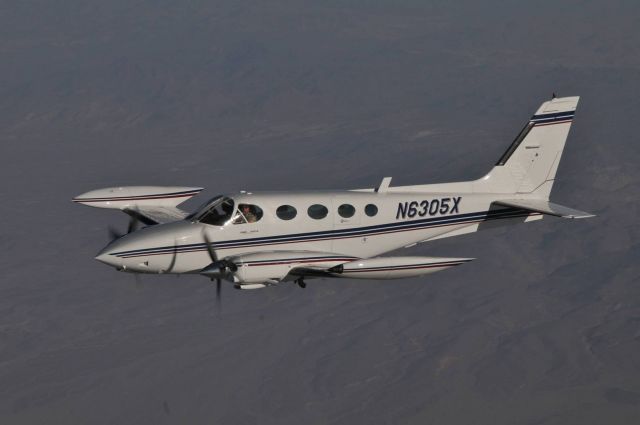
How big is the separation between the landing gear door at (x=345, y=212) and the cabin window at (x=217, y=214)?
477 centimetres

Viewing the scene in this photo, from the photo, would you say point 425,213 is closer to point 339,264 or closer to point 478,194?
point 478,194

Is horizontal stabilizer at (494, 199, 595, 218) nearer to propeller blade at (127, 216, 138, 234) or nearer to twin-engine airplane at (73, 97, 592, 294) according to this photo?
twin-engine airplane at (73, 97, 592, 294)

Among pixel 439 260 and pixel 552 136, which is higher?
pixel 552 136

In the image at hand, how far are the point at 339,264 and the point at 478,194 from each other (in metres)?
9.62

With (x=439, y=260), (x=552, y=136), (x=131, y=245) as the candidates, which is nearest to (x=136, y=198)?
(x=131, y=245)

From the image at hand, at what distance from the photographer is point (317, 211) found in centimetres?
4675

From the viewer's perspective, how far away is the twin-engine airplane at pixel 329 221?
44094 mm

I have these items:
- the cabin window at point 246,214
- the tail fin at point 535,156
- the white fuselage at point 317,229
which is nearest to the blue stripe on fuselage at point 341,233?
the white fuselage at point 317,229

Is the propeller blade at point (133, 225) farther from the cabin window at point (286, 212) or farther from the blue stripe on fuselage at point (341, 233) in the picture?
the cabin window at point (286, 212)

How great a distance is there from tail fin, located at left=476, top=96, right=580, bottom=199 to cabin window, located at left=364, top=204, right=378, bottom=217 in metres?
5.81

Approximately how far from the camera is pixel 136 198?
52969mm

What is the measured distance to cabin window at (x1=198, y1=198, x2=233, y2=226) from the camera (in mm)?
45844

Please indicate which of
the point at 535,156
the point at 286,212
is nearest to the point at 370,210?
the point at 286,212

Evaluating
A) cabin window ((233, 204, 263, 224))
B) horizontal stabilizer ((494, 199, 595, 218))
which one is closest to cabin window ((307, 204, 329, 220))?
cabin window ((233, 204, 263, 224))
